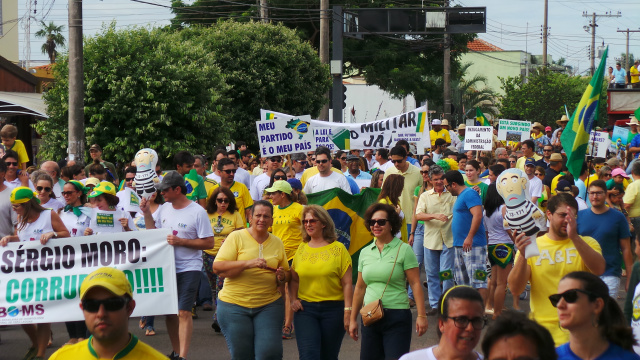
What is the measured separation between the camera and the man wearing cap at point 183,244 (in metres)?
8.10

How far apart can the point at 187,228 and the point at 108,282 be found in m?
4.38

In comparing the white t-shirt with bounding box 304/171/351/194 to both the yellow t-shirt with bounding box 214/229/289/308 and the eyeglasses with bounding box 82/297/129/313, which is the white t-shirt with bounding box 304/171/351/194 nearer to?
the yellow t-shirt with bounding box 214/229/289/308

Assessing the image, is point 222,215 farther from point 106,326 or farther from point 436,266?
point 106,326

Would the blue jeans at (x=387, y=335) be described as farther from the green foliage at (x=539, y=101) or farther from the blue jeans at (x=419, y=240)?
the green foliage at (x=539, y=101)

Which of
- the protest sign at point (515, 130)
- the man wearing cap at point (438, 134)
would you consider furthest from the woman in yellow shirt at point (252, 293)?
the protest sign at point (515, 130)

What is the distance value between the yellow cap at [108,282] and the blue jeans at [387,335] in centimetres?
311

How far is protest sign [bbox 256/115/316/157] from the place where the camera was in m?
14.5

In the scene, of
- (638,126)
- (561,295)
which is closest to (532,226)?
(561,295)

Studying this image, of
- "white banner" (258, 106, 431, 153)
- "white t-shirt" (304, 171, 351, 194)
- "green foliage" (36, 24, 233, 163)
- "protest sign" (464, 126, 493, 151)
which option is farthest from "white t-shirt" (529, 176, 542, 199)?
"green foliage" (36, 24, 233, 163)

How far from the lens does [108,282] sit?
3.81 m

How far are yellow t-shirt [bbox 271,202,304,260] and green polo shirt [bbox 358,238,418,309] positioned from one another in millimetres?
2440

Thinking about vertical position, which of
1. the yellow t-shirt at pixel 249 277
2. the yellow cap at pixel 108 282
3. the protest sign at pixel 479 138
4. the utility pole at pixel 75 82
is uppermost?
the utility pole at pixel 75 82

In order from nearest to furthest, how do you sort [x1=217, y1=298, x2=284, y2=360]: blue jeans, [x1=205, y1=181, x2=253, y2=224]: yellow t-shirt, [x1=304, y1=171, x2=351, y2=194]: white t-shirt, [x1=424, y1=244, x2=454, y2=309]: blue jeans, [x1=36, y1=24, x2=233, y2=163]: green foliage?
[x1=217, y1=298, x2=284, y2=360]: blue jeans → [x1=424, y1=244, x2=454, y2=309]: blue jeans → [x1=205, y1=181, x2=253, y2=224]: yellow t-shirt → [x1=304, y1=171, x2=351, y2=194]: white t-shirt → [x1=36, y1=24, x2=233, y2=163]: green foliage

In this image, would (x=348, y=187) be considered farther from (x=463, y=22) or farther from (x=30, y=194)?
(x=463, y=22)
